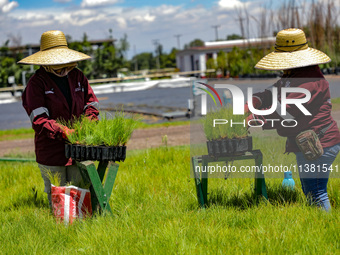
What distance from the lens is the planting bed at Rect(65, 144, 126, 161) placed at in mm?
3625

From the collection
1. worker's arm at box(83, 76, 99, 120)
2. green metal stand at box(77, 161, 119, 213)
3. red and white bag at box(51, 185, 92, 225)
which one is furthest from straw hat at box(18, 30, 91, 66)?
red and white bag at box(51, 185, 92, 225)

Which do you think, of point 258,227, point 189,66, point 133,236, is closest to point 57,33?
point 133,236

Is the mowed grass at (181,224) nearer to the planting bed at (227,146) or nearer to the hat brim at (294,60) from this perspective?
the planting bed at (227,146)

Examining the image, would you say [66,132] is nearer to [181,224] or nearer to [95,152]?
[95,152]

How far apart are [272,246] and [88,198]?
A: 164 centimetres

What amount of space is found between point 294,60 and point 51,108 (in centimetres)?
203

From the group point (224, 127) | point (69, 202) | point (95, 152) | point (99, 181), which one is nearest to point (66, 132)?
point (95, 152)

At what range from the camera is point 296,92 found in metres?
3.41

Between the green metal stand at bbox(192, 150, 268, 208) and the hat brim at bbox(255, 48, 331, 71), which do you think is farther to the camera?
the green metal stand at bbox(192, 150, 268, 208)

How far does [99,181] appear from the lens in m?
3.71

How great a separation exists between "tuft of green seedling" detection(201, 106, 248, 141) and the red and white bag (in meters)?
1.14

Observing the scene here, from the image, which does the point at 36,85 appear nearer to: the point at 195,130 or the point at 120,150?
the point at 120,150

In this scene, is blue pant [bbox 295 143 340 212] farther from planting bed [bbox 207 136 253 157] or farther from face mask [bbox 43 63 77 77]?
face mask [bbox 43 63 77 77]

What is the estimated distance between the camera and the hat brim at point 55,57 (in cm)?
376
